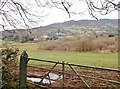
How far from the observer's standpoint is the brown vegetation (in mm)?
23312

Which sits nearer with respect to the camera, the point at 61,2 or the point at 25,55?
the point at 61,2

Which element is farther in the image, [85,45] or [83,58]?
[85,45]

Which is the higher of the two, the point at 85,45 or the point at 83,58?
the point at 85,45

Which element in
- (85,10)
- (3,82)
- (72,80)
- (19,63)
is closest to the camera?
(85,10)

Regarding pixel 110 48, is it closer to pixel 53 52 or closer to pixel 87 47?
pixel 87 47

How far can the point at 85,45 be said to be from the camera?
2447cm

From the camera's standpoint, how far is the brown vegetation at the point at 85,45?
2331 cm

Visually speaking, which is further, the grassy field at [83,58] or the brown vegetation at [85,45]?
the brown vegetation at [85,45]

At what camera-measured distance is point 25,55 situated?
26.9ft

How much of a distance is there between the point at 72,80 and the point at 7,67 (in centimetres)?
332

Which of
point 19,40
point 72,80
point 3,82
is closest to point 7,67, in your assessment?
point 3,82

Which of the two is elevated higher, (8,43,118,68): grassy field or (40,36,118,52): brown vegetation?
(40,36,118,52): brown vegetation

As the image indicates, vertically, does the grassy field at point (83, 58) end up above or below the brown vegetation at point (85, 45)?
below

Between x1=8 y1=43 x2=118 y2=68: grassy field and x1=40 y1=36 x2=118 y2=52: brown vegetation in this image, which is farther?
x1=40 y1=36 x2=118 y2=52: brown vegetation
